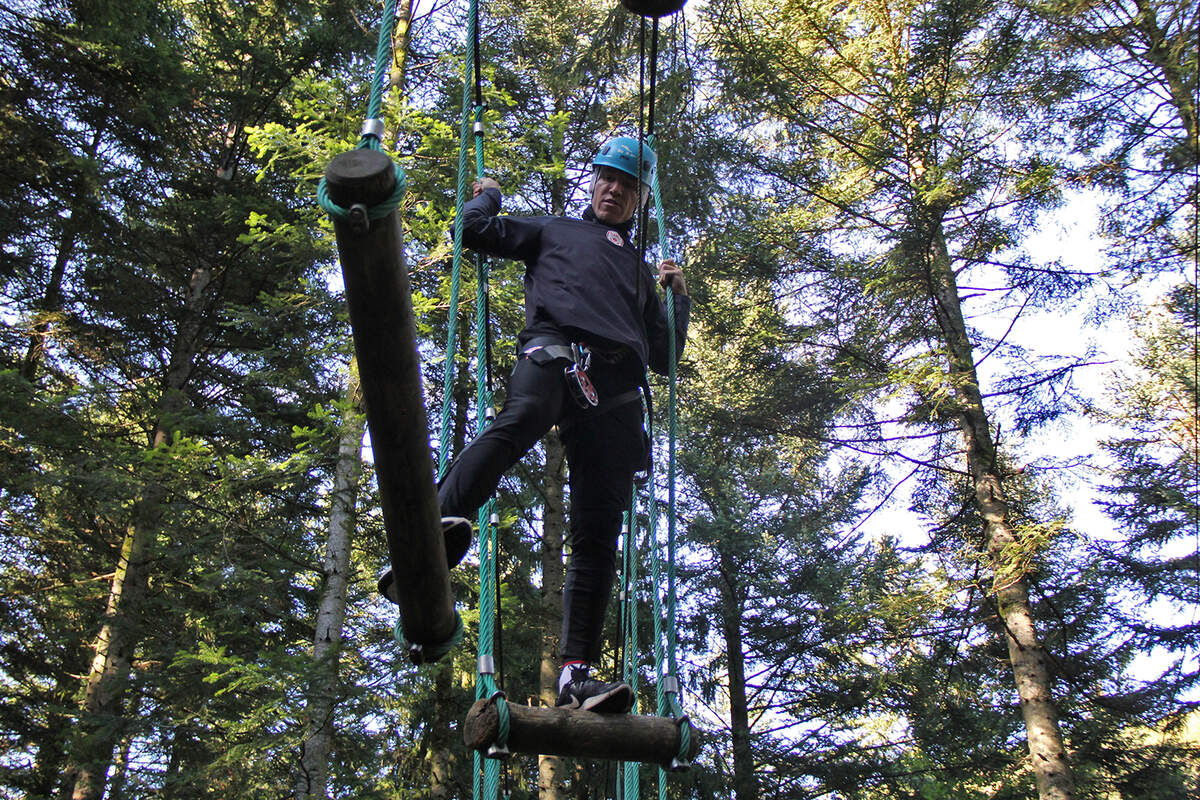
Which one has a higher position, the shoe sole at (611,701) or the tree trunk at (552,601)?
the tree trunk at (552,601)

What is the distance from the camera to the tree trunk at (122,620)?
7.90 meters

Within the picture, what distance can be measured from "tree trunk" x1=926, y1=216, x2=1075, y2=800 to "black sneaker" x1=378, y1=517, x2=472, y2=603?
20.8ft

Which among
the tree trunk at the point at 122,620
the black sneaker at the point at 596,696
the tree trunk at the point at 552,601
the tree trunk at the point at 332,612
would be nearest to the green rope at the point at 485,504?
the black sneaker at the point at 596,696

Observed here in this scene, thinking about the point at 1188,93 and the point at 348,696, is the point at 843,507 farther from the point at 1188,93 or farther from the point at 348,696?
the point at 348,696

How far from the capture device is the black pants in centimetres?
311

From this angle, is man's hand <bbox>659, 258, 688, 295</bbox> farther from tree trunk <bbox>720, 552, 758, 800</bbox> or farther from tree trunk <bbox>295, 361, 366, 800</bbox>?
tree trunk <bbox>720, 552, 758, 800</bbox>

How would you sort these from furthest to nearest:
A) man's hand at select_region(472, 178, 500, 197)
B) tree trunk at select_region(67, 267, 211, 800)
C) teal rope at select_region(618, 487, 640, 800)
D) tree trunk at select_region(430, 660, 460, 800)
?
tree trunk at select_region(430, 660, 460, 800), tree trunk at select_region(67, 267, 211, 800), teal rope at select_region(618, 487, 640, 800), man's hand at select_region(472, 178, 500, 197)

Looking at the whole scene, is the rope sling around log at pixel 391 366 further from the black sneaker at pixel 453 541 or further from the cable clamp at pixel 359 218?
the black sneaker at pixel 453 541

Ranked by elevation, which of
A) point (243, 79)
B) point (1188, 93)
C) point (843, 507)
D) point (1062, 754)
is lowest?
point (1062, 754)

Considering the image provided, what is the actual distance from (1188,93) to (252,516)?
32.0 feet

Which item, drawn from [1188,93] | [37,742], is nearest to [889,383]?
[1188,93]

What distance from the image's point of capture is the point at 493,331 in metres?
8.44

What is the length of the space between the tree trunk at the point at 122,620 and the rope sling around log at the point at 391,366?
6163 millimetres

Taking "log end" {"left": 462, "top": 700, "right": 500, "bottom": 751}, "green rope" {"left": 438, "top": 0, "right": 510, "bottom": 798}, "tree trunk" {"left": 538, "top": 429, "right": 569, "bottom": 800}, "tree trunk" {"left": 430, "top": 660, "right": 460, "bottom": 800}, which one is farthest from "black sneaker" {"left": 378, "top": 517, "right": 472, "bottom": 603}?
"tree trunk" {"left": 430, "top": 660, "right": 460, "bottom": 800}
